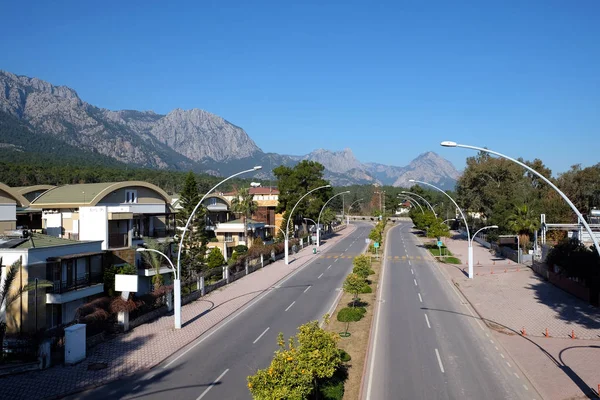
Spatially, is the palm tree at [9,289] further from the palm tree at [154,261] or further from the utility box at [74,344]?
the palm tree at [154,261]

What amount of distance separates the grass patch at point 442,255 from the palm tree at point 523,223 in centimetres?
708

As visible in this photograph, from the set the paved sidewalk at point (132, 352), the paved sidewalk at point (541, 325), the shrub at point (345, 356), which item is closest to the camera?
the paved sidewalk at point (132, 352)

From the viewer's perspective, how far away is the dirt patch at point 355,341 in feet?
58.7

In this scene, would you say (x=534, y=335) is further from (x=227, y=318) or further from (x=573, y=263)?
(x=227, y=318)

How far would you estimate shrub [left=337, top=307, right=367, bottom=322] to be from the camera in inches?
1082

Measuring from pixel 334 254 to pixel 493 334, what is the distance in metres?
38.5

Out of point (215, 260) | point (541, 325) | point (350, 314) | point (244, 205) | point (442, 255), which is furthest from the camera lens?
point (442, 255)

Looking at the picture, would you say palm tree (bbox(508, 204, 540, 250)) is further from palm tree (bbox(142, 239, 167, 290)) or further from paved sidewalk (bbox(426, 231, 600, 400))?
palm tree (bbox(142, 239, 167, 290))

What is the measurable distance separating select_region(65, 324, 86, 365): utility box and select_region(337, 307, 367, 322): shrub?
13.2 meters

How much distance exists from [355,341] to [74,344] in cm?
1242

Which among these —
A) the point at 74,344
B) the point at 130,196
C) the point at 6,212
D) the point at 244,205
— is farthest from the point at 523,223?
the point at 6,212

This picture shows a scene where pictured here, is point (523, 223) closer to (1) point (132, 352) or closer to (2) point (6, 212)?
(1) point (132, 352)

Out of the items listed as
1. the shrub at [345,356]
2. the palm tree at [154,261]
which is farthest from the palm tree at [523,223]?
the shrub at [345,356]

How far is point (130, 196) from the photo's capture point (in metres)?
42.8
